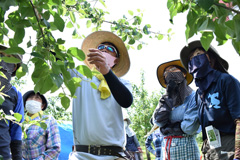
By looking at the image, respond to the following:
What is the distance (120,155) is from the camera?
7.63 ft

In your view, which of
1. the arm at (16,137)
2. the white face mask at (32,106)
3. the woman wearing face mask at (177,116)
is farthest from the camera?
the white face mask at (32,106)

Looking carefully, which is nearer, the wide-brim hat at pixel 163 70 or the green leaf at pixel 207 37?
the green leaf at pixel 207 37

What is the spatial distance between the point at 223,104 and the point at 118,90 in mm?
972

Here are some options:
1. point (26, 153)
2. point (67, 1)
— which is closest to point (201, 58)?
point (67, 1)

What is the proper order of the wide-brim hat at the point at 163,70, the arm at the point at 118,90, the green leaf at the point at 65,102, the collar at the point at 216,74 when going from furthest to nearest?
the wide-brim hat at the point at 163,70 → the collar at the point at 216,74 → the arm at the point at 118,90 → the green leaf at the point at 65,102

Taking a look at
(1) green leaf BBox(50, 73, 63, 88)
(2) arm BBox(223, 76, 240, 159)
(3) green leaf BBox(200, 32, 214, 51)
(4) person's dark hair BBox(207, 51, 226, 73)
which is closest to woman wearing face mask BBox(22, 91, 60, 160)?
(4) person's dark hair BBox(207, 51, 226, 73)

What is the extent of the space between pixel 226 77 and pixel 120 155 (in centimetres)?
119

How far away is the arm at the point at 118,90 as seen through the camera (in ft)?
7.39

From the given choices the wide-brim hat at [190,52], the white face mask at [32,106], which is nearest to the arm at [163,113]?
the wide-brim hat at [190,52]

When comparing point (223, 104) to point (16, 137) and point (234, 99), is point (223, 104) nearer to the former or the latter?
point (234, 99)

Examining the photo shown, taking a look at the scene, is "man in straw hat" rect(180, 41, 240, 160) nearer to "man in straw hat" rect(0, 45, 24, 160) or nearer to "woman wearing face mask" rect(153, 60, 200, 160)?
"woman wearing face mask" rect(153, 60, 200, 160)

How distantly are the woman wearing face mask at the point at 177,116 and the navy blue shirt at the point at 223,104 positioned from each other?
539mm

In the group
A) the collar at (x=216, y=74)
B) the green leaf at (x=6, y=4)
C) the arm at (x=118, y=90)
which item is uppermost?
the collar at (x=216, y=74)

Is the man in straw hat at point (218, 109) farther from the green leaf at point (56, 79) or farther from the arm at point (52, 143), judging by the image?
the arm at point (52, 143)
